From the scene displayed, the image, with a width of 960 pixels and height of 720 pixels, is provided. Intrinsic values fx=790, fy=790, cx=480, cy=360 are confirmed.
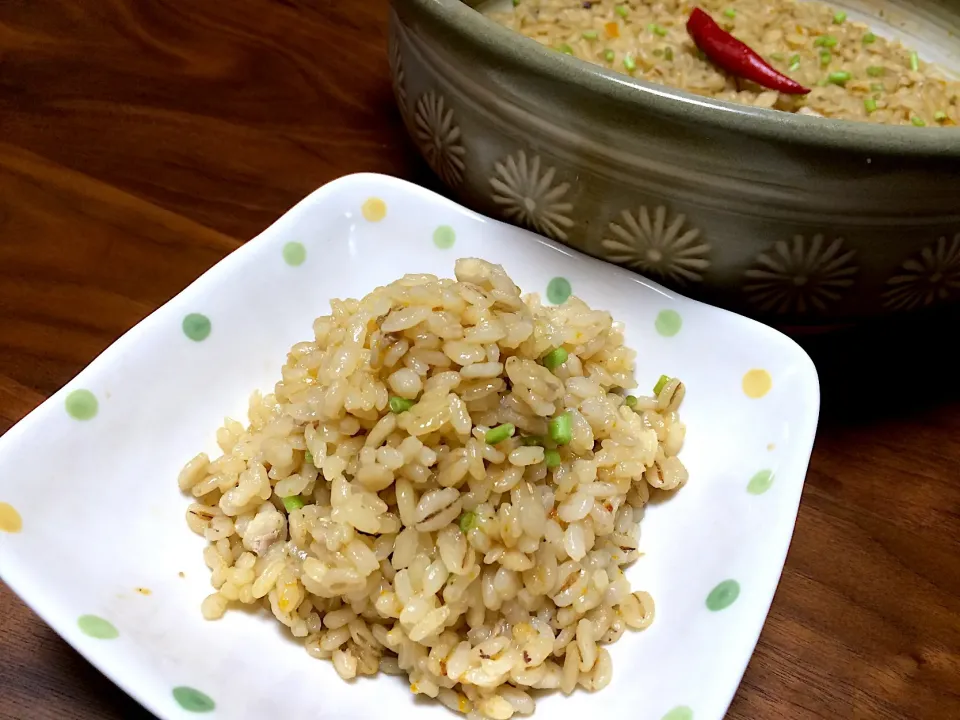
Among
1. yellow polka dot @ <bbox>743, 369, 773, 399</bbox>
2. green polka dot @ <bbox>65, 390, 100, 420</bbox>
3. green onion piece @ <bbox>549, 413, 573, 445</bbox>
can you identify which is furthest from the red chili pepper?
green polka dot @ <bbox>65, 390, 100, 420</bbox>

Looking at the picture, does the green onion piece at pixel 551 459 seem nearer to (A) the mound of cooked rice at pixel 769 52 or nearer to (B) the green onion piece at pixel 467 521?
(B) the green onion piece at pixel 467 521

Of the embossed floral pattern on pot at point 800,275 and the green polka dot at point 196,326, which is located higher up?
the embossed floral pattern on pot at point 800,275

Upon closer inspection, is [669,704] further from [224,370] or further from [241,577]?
[224,370]

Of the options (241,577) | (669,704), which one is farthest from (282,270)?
(669,704)

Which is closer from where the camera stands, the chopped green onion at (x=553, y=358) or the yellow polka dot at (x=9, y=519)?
the yellow polka dot at (x=9, y=519)

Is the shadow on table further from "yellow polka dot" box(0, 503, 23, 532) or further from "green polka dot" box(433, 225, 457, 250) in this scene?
"yellow polka dot" box(0, 503, 23, 532)

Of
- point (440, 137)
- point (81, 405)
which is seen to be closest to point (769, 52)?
point (440, 137)

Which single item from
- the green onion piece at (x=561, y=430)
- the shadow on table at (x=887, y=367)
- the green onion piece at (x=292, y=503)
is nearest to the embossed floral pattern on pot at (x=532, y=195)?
the green onion piece at (x=561, y=430)
